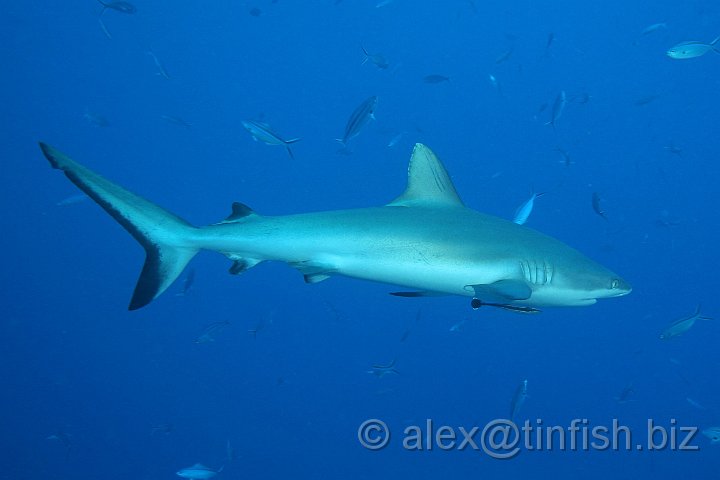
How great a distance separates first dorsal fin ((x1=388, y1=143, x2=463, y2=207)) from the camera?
4070 mm

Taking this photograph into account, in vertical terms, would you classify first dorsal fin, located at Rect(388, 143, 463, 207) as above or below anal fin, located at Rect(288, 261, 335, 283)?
above

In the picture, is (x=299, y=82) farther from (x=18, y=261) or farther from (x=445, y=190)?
(x=445, y=190)

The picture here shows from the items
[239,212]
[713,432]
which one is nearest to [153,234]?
[239,212]

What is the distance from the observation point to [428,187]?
409 cm

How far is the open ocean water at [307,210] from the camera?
14.4m

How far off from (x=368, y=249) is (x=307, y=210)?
49.5ft

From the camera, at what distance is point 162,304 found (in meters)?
16.7

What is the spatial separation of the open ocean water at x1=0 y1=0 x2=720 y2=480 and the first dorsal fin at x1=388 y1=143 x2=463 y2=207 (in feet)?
19.8

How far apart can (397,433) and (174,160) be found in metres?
12.3

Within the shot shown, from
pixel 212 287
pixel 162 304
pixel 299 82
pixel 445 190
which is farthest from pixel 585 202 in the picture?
pixel 445 190

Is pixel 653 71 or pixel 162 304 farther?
pixel 653 71

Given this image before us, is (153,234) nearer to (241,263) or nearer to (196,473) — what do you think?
(241,263)

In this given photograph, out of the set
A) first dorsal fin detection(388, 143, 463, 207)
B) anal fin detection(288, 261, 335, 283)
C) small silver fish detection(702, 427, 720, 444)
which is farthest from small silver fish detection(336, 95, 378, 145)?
small silver fish detection(702, 427, 720, 444)

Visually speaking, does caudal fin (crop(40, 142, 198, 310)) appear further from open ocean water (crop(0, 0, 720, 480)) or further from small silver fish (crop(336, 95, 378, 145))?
open ocean water (crop(0, 0, 720, 480))
